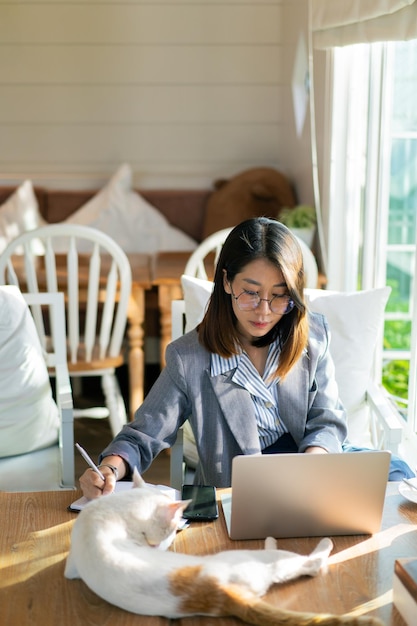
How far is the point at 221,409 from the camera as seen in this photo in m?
1.77

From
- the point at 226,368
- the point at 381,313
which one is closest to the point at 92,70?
the point at 381,313

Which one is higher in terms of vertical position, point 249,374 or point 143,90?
point 143,90

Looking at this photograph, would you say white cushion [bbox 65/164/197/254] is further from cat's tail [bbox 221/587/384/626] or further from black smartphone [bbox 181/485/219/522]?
cat's tail [bbox 221/587/384/626]

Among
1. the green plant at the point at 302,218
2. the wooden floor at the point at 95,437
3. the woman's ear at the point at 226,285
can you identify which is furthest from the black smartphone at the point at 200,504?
the green plant at the point at 302,218

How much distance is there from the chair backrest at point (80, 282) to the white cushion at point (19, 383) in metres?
0.70

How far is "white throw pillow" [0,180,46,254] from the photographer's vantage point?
393 centimetres

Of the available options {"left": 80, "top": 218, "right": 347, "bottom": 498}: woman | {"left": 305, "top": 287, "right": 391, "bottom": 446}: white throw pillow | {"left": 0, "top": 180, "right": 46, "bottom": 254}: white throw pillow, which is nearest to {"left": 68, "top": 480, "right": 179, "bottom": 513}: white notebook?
{"left": 80, "top": 218, "right": 347, "bottom": 498}: woman

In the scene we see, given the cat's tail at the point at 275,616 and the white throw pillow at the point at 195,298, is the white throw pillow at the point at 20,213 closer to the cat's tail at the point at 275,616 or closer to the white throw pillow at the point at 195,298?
the white throw pillow at the point at 195,298

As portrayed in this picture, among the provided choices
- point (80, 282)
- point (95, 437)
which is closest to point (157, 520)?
point (80, 282)

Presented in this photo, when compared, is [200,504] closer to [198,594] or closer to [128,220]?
[198,594]

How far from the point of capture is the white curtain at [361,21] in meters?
2.11

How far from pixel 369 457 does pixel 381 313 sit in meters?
0.99

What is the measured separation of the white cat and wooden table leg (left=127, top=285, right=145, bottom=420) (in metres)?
1.92

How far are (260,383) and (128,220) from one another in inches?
95.2
